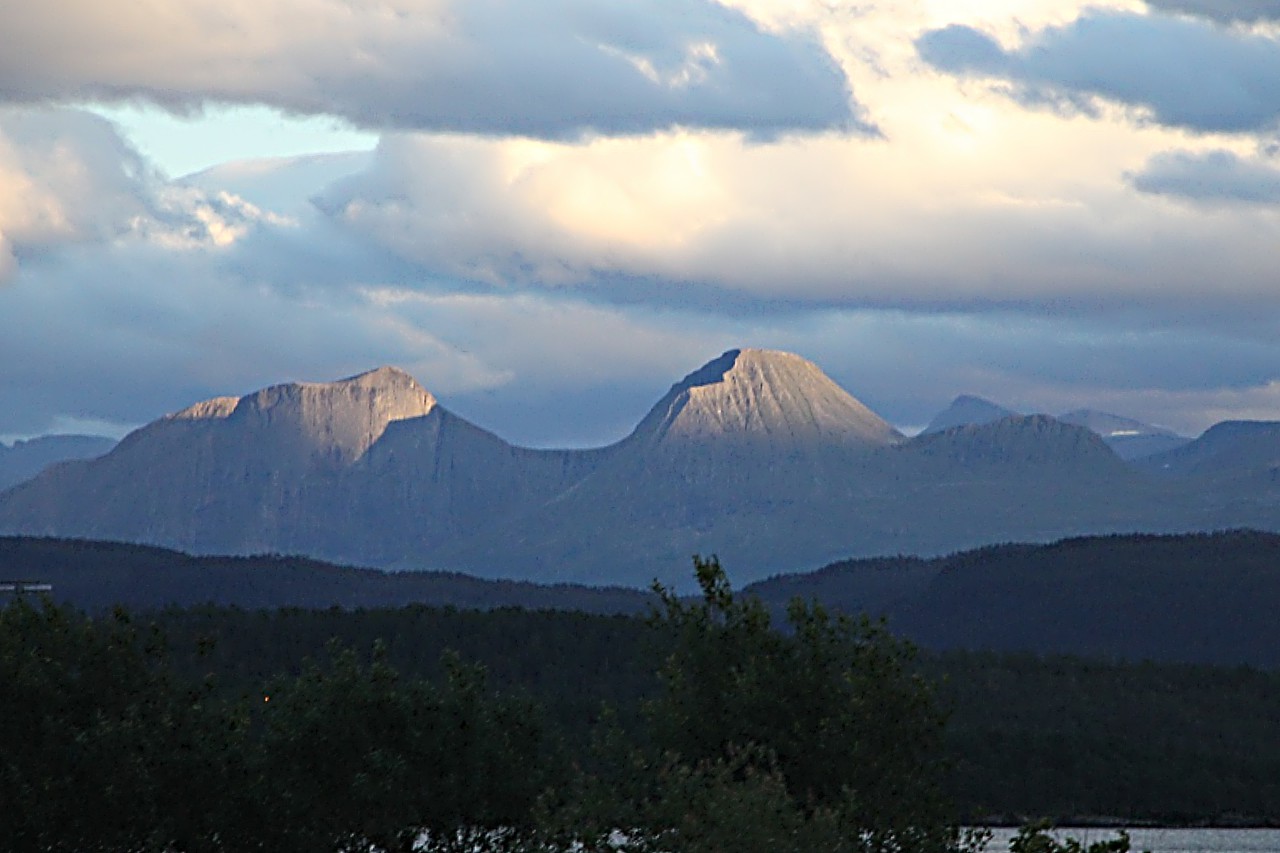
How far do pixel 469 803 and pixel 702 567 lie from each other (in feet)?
53.7

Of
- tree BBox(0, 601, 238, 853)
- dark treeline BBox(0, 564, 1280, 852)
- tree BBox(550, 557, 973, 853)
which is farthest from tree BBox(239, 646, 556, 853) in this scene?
tree BBox(550, 557, 973, 853)

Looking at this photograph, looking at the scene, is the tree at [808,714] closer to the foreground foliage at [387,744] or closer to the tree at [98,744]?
the foreground foliage at [387,744]

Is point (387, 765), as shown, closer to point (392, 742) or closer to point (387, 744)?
point (387, 744)

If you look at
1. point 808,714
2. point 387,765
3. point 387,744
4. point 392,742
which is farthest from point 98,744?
point 808,714

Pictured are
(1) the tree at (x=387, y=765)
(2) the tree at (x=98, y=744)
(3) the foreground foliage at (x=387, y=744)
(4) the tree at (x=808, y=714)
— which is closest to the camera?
(4) the tree at (x=808, y=714)

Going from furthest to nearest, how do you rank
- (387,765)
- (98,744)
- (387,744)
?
(387,744), (387,765), (98,744)

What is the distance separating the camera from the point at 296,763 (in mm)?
87562

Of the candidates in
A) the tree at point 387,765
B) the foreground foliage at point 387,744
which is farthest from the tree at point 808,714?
the tree at point 387,765

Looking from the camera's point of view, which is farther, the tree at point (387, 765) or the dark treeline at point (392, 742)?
the tree at point (387, 765)

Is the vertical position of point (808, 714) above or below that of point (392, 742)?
above

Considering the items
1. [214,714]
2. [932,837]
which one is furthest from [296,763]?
[932,837]

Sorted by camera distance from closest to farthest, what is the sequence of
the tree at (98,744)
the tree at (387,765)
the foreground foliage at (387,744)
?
the foreground foliage at (387,744), the tree at (98,744), the tree at (387,765)

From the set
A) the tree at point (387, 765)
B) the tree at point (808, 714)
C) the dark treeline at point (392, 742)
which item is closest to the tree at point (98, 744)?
the dark treeline at point (392, 742)

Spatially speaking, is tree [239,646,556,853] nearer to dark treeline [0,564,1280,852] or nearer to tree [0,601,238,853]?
dark treeline [0,564,1280,852]
